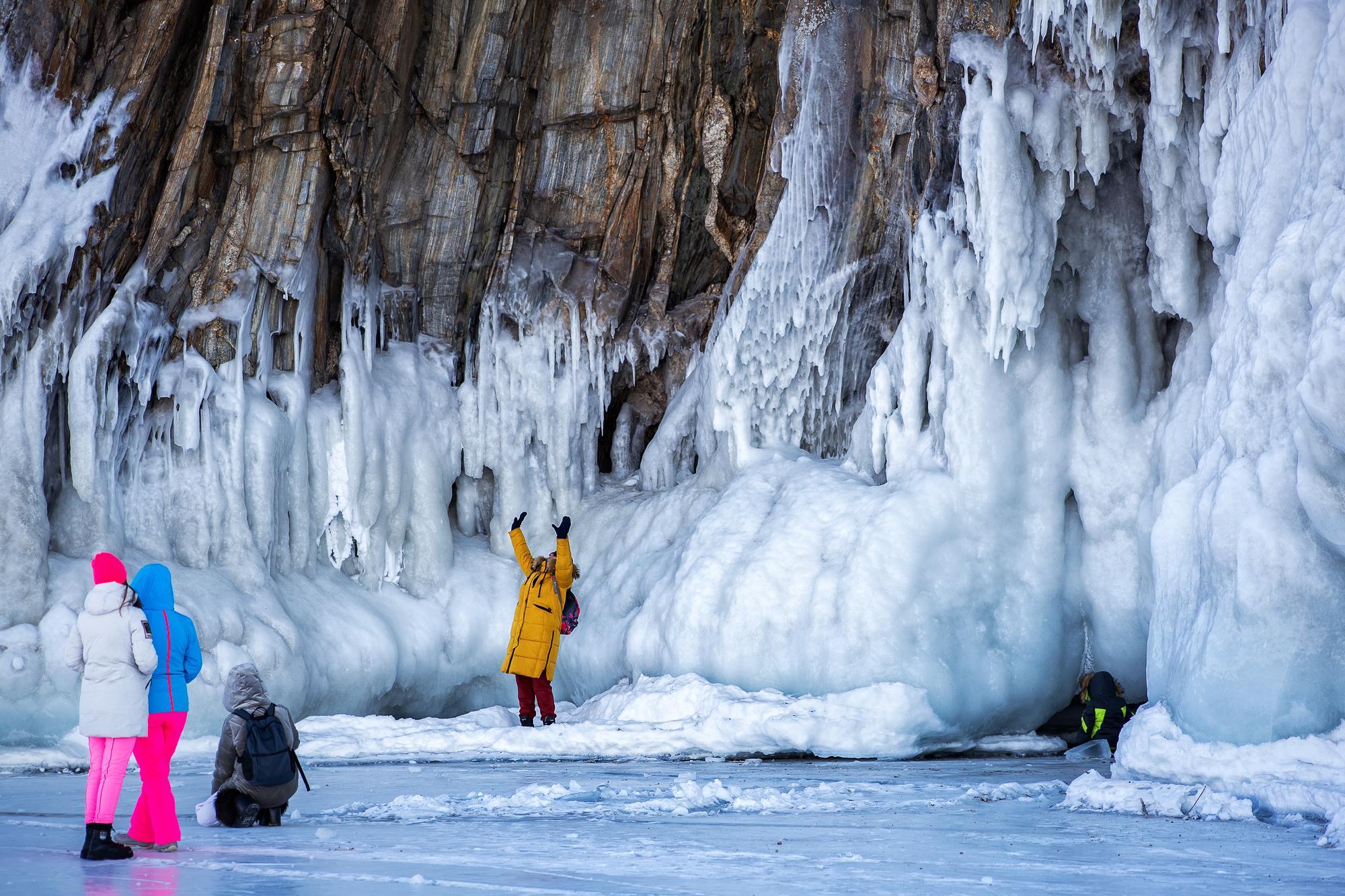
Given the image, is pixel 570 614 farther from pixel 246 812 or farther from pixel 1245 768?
pixel 1245 768

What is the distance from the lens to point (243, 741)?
518cm

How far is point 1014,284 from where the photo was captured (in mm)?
9188

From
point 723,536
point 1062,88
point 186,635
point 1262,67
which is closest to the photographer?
point 186,635

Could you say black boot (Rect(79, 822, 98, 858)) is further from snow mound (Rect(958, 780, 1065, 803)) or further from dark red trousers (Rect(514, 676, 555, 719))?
dark red trousers (Rect(514, 676, 555, 719))

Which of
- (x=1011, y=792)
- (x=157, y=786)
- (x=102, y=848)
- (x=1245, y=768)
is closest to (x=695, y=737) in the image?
(x=1011, y=792)

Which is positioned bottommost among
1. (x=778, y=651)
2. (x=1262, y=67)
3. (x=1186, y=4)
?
(x=778, y=651)

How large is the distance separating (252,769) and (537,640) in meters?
5.47

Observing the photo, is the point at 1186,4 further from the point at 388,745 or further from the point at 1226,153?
the point at 388,745

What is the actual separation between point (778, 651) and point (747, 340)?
3.05 metres

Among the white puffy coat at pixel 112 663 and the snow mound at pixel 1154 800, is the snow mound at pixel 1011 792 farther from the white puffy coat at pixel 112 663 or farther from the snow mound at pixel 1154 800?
the white puffy coat at pixel 112 663

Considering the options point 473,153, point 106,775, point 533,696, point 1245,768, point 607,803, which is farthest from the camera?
point 473,153

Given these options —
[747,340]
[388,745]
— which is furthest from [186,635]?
[747,340]

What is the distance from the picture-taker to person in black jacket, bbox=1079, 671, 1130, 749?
873 centimetres

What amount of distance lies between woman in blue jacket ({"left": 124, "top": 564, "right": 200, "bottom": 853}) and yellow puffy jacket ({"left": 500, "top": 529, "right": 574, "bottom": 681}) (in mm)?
5621
